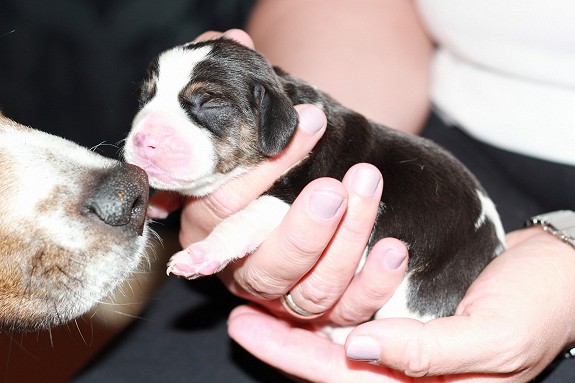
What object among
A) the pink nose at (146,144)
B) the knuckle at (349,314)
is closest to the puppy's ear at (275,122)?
the pink nose at (146,144)

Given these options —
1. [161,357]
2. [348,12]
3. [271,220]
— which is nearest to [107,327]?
[161,357]

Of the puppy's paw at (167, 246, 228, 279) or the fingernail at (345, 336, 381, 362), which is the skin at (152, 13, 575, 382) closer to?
the fingernail at (345, 336, 381, 362)

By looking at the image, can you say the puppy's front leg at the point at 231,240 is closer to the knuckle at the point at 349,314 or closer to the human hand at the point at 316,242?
the human hand at the point at 316,242

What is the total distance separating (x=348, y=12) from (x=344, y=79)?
1.05 feet

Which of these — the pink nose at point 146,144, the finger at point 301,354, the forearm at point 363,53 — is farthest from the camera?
the forearm at point 363,53

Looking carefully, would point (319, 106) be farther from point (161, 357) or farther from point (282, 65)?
point (161, 357)

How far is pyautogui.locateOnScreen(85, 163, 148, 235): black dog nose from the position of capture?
1675 millimetres

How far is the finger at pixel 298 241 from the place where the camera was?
1695 mm

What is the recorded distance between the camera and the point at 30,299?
175cm

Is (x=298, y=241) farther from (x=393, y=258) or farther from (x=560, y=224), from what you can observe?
(x=560, y=224)

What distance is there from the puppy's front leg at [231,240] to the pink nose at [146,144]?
0.78 ft

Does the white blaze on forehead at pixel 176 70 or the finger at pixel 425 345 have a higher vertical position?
the white blaze on forehead at pixel 176 70

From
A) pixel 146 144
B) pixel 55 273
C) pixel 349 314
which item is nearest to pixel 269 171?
pixel 146 144

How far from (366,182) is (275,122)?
268 mm
